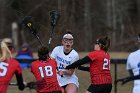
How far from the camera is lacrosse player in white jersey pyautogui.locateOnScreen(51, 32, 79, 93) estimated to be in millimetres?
13359

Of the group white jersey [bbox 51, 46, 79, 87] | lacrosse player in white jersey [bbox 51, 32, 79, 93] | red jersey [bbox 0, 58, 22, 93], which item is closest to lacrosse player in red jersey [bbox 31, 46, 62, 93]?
red jersey [bbox 0, 58, 22, 93]

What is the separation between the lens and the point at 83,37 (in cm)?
4366

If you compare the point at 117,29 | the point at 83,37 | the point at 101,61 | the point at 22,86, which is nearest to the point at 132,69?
the point at 101,61

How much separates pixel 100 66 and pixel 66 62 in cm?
135

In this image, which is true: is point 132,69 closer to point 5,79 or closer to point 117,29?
point 5,79

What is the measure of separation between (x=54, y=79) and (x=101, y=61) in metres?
1.09

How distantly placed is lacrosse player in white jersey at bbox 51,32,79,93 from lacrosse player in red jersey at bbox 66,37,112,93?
96cm

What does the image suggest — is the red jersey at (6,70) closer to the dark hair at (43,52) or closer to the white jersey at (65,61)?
the dark hair at (43,52)

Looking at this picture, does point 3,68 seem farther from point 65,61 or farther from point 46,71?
point 65,61

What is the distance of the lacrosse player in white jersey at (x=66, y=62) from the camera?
1336cm

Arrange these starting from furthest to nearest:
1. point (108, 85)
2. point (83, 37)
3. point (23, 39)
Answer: point (23, 39) → point (83, 37) → point (108, 85)

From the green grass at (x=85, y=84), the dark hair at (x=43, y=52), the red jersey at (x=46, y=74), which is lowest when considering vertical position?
the green grass at (x=85, y=84)

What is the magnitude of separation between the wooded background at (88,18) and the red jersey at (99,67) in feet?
92.3

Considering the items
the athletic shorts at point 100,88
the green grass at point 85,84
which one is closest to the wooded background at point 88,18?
the green grass at point 85,84
